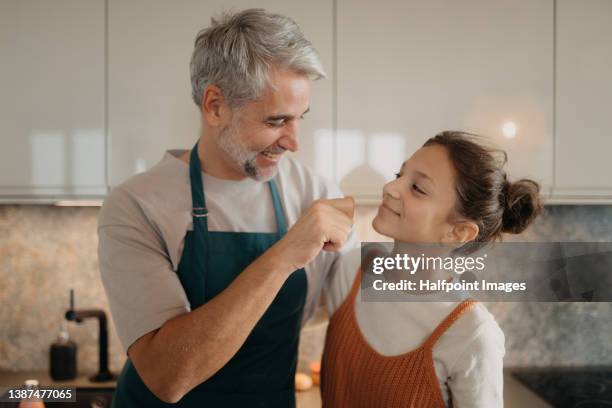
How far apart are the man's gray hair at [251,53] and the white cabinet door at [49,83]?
58cm

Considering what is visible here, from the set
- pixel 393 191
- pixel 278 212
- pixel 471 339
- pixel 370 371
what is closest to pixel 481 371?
pixel 471 339

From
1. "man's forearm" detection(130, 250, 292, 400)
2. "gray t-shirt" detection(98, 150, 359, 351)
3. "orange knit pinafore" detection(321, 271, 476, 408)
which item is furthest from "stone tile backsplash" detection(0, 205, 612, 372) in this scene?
"man's forearm" detection(130, 250, 292, 400)

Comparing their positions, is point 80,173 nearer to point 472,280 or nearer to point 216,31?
point 216,31

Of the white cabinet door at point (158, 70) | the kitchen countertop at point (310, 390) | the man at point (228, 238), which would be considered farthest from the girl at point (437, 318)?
the white cabinet door at point (158, 70)

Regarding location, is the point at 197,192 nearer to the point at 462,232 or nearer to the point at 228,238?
the point at 228,238

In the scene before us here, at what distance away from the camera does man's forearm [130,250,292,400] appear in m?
0.72

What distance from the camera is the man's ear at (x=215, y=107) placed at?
32.4 inches

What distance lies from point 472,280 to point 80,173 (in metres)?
0.94

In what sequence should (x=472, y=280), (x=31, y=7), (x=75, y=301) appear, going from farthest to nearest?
(x=75, y=301), (x=31, y=7), (x=472, y=280)

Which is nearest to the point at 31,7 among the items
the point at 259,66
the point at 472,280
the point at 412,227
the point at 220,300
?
the point at 259,66

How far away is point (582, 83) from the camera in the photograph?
131cm

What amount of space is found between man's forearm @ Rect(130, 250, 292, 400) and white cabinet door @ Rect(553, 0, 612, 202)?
0.89 metres

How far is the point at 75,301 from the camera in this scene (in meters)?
1.61

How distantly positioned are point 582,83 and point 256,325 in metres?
0.96
